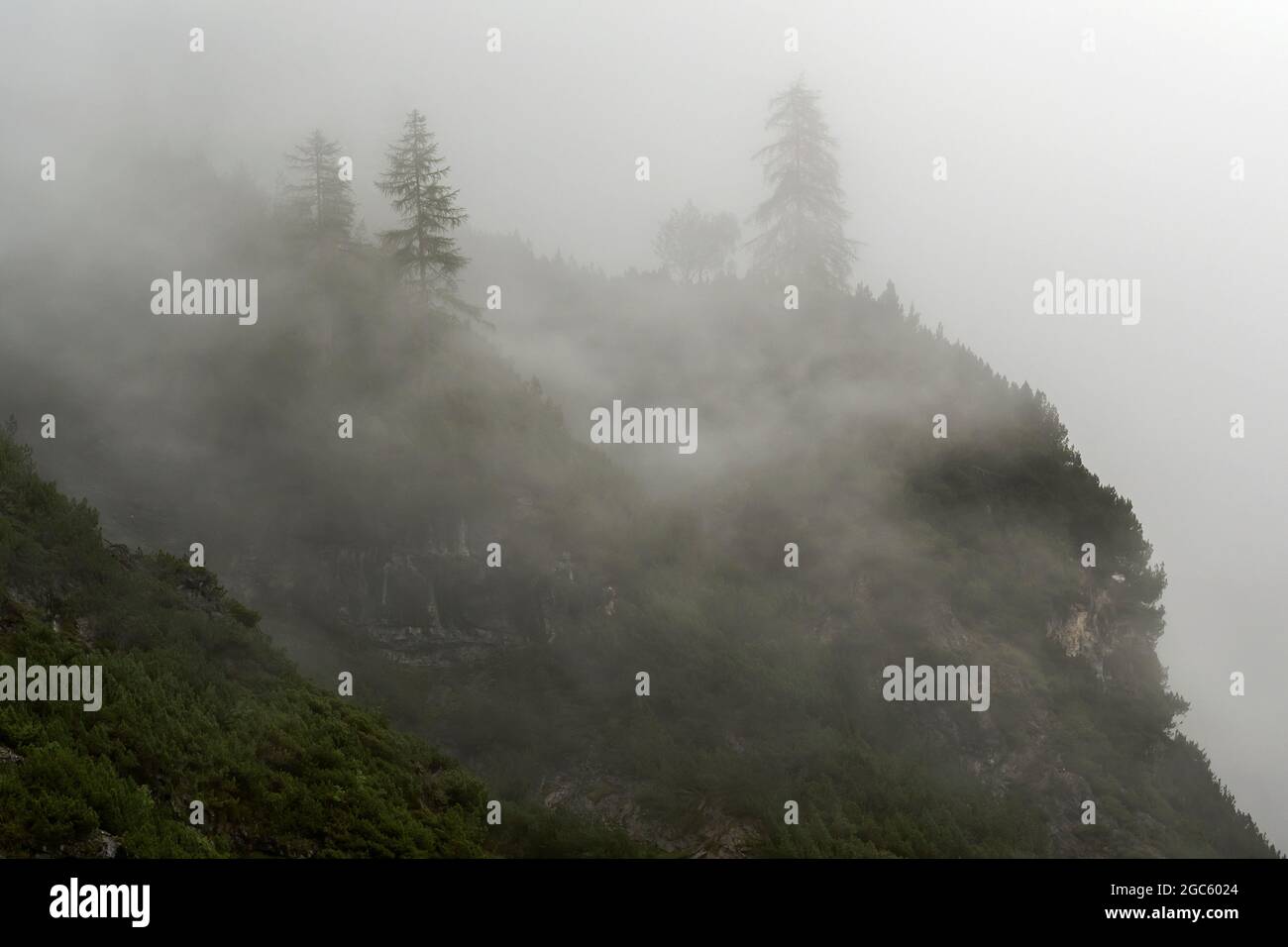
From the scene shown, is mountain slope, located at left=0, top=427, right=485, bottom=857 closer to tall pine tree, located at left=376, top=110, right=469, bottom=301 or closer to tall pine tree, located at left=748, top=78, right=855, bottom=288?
tall pine tree, located at left=376, top=110, right=469, bottom=301

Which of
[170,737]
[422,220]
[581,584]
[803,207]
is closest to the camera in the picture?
[170,737]

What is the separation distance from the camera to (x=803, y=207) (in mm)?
51562

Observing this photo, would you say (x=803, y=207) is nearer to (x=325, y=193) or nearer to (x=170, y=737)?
(x=325, y=193)

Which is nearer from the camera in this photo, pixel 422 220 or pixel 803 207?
pixel 422 220

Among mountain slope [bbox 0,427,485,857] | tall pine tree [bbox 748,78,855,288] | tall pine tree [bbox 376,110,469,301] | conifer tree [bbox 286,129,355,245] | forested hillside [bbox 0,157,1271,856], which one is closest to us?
A: mountain slope [bbox 0,427,485,857]

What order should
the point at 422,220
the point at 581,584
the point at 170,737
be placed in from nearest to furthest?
the point at 170,737 → the point at 581,584 → the point at 422,220

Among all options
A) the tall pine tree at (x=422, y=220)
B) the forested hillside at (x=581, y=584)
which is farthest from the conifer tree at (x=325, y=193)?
the tall pine tree at (x=422, y=220)

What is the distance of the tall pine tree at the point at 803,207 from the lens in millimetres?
50719

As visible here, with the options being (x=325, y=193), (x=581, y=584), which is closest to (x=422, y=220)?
(x=325, y=193)

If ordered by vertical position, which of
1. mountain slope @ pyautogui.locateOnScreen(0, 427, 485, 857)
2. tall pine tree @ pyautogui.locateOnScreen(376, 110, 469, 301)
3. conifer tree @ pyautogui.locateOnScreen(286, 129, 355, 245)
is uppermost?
conifer tree @ pyautogui.locateOnScreen(286, 129, 355, 245)

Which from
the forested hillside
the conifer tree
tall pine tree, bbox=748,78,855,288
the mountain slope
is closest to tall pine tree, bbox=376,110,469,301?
the forested hillside

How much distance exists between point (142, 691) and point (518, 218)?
237 ft

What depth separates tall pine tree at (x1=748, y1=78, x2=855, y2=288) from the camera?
50.7 m
